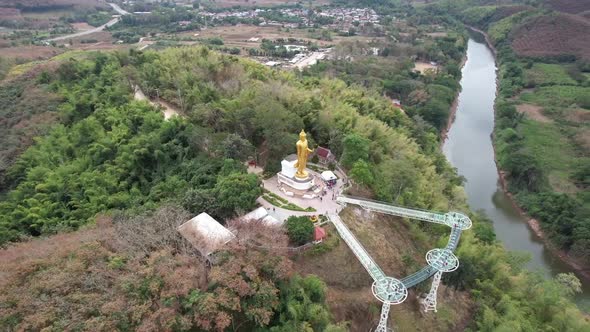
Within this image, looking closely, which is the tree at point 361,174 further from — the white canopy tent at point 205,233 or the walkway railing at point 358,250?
the white canopy tent at point 205,233

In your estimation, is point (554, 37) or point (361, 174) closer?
point (361, 174)

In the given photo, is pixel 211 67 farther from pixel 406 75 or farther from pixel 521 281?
pixel 406 75

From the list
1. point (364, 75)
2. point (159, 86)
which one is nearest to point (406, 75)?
point (364, 75)

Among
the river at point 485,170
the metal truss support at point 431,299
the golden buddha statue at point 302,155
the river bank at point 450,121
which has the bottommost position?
the river at point 485,170

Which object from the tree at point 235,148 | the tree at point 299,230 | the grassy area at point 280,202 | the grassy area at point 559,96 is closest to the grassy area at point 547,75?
the grassy area at point 559,96

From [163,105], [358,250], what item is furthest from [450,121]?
[358,250]

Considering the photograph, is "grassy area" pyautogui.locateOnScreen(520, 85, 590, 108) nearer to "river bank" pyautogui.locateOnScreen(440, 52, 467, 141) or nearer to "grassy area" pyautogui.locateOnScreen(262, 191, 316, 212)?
"river bank" pyautogui.locateOnScreen(440, 52, 467, 141)

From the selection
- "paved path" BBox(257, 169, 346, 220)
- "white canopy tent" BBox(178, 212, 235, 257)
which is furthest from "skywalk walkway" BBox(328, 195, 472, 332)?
"white canopy tent" BBox(178, 212, 235, 257)

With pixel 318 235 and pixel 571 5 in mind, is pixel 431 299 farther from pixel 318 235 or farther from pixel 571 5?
pixel 571 5
